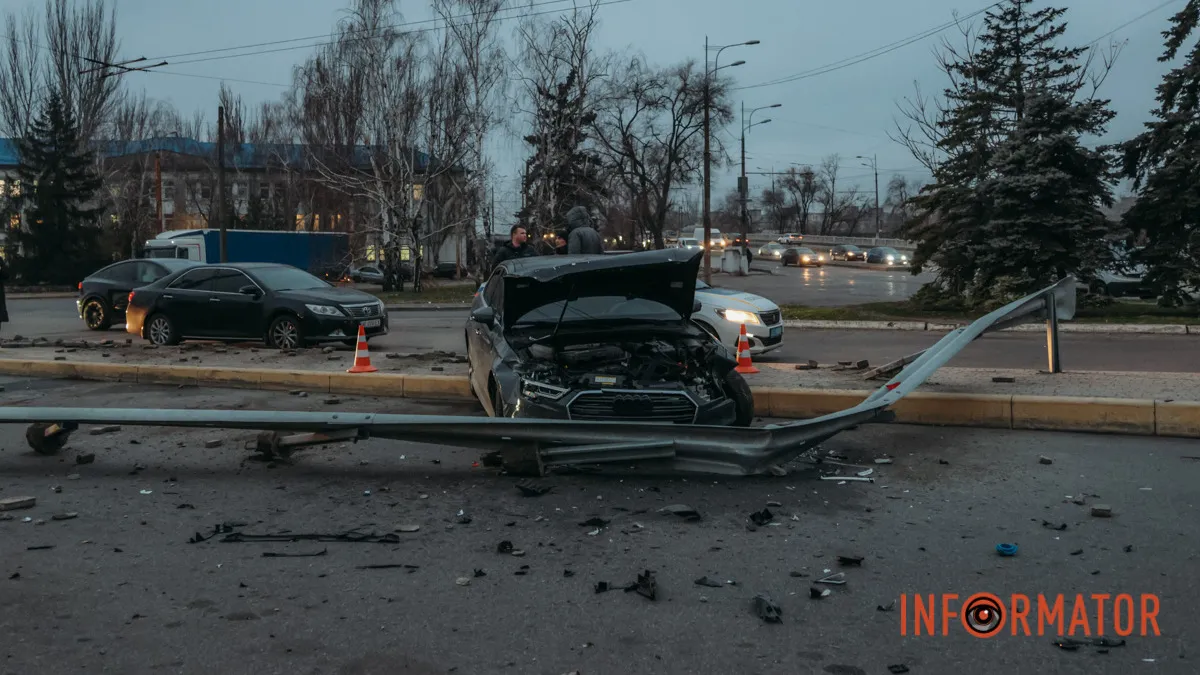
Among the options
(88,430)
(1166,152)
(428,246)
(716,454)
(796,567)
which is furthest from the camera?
(428,246)

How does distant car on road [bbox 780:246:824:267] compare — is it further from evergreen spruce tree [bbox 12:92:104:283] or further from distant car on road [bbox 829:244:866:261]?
evergreen spruce tree [bbox 12:92:104:283]

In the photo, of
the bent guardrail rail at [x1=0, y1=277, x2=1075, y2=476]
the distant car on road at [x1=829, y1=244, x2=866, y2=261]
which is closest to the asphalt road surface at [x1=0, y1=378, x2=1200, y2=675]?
the bent guardrail rail at [x1=0, y1=277, x2=1075, y2=476]

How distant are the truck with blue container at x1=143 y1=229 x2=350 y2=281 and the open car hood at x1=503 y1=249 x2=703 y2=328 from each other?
1304 inches

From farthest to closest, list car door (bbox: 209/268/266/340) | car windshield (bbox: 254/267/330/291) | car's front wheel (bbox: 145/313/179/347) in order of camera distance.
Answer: car's front wheel (bbox: 145/313/179/347) < car windshield (bbox: 254/267/330/291) < car door (bbox: 209/268/266/340)

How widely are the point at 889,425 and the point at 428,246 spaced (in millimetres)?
36107

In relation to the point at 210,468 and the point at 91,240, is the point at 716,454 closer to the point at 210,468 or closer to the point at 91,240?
the point at 210,468

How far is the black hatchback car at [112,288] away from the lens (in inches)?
749

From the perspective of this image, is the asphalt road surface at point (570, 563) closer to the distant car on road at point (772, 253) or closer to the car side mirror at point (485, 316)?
the car side mirror at point (485, 316)

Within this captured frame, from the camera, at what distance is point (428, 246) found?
141ft

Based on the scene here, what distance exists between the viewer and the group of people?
11.4 meters

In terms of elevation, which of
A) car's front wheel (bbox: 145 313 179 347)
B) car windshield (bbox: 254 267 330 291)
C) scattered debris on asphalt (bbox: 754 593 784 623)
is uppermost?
car windshield (bbox: 254 267 330 291)

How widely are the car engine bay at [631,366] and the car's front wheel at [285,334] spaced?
26.0 feet

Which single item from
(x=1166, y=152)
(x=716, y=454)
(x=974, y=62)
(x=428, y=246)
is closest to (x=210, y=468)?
(x=716, y=454)

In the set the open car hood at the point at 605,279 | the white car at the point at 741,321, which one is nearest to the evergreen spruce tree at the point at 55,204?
the white car at the point at 741,321
